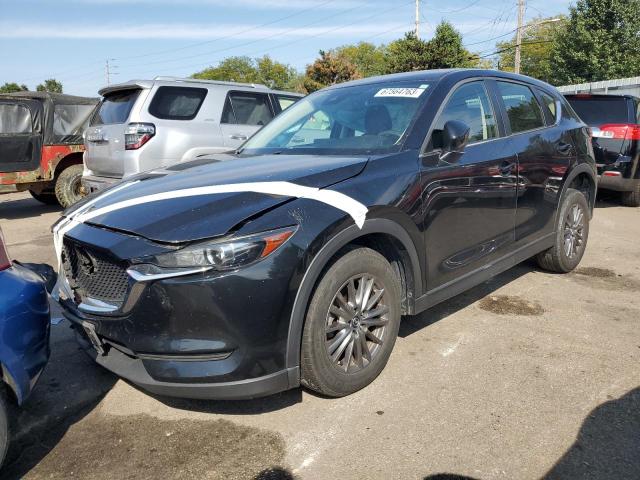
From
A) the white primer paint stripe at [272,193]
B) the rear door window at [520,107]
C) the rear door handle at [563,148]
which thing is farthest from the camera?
the rear door handle at [563,148]

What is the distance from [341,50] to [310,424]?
91162 mm

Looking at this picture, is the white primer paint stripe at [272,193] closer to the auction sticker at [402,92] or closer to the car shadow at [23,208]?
the auction sticker at [402,92]

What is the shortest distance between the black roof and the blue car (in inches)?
295

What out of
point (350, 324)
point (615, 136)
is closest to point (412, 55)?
point (615, 136)

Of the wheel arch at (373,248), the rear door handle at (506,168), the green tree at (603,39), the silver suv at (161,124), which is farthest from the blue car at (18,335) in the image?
the green tree at (603,39)

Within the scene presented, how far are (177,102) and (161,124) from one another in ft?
1.58

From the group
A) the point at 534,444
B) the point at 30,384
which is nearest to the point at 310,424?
the point at 534,444

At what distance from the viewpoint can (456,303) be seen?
4.30 metres

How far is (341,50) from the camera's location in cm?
8769

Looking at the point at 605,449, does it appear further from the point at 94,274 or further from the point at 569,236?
the point at 569,236

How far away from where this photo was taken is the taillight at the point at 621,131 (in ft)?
25.7

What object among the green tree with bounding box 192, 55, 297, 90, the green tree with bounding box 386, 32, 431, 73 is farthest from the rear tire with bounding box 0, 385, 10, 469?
the green tree with bounding box 192, 55, 297, 90

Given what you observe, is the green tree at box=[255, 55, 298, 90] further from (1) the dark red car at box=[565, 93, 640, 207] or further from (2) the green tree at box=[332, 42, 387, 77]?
(1) the dark red car at box=[565, 93, 640, 207]

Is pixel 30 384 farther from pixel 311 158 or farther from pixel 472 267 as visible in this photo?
pixel 472 267
